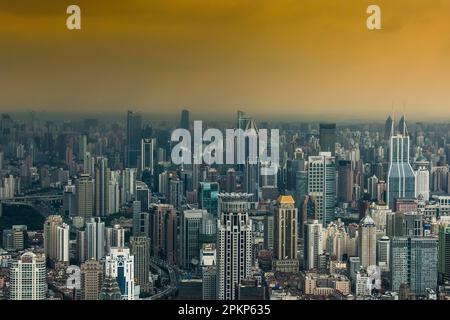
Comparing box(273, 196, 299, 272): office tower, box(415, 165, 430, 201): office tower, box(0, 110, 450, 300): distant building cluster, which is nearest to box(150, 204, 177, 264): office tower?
box(0, 110, 450, 300): distant building cluster

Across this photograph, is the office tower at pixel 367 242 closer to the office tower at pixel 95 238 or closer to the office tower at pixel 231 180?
the office tower at pixel 231 180

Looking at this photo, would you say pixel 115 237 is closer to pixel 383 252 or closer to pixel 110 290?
pixel 110 290

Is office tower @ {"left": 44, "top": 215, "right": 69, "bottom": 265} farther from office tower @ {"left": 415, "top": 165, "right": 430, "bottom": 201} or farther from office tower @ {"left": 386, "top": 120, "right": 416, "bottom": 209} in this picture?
office tower @ {"left": 415, "top": 165, "right": 430, "bottom": 201}

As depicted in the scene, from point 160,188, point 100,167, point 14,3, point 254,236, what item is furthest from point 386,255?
point 14,3

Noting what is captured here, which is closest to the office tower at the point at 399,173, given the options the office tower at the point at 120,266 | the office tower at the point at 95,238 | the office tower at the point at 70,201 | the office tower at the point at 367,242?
the office tower at the point at 367,242

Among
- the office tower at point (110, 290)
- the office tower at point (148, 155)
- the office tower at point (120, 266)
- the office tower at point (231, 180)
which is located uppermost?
the office tower at point (148, 155)
